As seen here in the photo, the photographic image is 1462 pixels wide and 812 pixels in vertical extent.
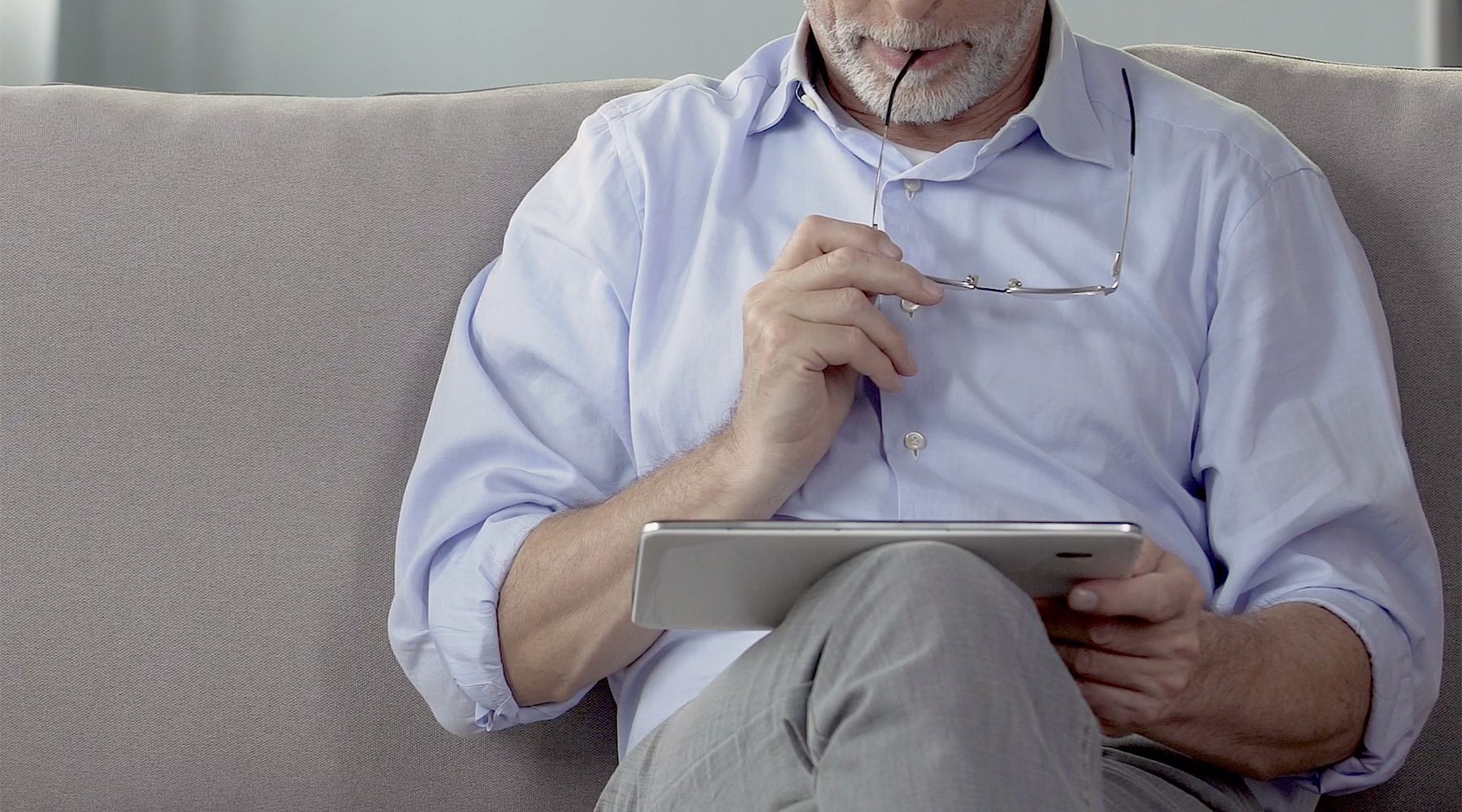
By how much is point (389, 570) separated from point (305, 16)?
1.16 m

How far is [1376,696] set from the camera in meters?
1.08

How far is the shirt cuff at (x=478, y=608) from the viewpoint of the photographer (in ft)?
3.71

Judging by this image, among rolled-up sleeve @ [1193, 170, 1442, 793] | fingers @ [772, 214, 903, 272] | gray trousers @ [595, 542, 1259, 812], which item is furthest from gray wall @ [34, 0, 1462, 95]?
gray trousers @ [595, 542, 1259, 812]

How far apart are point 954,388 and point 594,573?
307 mm

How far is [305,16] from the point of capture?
6.99 ft

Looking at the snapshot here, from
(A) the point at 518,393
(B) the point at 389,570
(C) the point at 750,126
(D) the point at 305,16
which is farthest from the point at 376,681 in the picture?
(D) the point at 305,16

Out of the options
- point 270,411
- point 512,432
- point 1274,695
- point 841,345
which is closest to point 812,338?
point 841,345

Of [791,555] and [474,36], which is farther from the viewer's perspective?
[474,36]

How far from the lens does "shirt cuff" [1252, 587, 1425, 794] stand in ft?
3.51

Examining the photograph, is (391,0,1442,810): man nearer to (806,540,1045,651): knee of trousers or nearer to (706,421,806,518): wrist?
(706,421,806,518): wrist

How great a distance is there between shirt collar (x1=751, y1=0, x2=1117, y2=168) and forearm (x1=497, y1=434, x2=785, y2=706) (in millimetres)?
339

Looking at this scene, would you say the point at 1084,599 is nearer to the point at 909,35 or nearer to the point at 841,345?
the point at 841,345

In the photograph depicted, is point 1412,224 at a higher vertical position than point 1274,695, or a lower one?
higher

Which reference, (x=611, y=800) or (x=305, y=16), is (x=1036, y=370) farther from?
(x=305, y=16)
